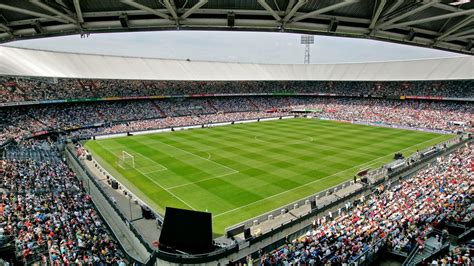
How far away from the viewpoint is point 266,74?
78750 mm

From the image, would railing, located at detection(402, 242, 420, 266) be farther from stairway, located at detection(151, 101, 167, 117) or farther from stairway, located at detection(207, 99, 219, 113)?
stairway, located at detection(207, 99, 219, 113)

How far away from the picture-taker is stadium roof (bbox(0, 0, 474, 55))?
7.56 meters

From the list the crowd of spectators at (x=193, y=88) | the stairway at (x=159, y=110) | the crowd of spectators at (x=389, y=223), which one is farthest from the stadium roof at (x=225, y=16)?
the stairway at (x=159, y=110)

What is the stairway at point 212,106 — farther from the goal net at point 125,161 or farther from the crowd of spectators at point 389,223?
the crowd of spectators at point 389,223

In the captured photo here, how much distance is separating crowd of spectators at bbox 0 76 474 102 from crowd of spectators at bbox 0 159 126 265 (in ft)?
94.6

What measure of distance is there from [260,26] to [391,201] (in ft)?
49.1

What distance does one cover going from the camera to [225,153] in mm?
36625

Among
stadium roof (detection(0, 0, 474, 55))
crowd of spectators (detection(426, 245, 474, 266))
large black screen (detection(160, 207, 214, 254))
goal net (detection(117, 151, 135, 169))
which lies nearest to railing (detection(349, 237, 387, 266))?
crowd of spectators (detection(426, 245, 474, 266))

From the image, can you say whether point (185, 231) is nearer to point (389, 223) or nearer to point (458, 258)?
point (389, 223)

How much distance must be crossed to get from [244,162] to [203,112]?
36.3 m

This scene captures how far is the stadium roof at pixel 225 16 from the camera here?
756 cm

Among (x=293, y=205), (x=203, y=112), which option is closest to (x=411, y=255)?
(x=293, y=205)

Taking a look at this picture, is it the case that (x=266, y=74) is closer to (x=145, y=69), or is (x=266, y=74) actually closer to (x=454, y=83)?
(x=145, y=69)

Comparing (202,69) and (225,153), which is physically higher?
(202,69)
